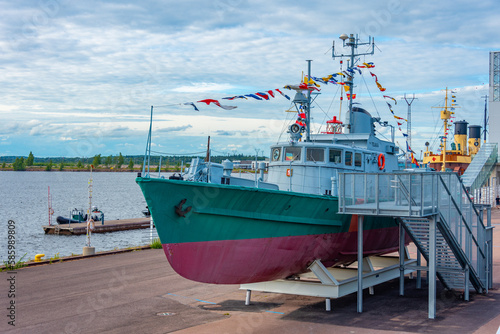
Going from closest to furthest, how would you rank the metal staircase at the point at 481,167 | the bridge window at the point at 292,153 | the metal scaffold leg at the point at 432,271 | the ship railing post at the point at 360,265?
the metal scaffold leg at the point at 432,271
the ship railing post at the point at 360,265
the bridge window at the point at 292,153
the metal staircase at the point at 481,167

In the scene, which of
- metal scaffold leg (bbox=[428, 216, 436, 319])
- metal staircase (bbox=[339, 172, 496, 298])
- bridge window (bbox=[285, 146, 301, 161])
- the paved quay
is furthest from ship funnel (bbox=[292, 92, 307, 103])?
the paved quay

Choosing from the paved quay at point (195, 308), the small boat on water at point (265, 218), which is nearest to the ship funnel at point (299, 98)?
the small boat on water at point (265, 218)

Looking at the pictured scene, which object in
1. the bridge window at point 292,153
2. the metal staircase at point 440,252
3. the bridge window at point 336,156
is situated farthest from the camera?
the bridge window at point 292,153

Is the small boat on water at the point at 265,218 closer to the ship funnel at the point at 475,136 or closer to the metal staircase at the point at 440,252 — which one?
the metal staircase at the point at 440,252

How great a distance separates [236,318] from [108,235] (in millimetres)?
28937

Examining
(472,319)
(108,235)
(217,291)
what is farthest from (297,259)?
(108,235)

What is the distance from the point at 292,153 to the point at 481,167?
31.4 m

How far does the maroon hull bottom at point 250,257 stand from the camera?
10.5 m

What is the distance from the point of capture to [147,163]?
10375 millimetres

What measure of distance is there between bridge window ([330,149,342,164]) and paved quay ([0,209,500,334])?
3805 millimetres

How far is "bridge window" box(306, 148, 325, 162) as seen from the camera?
47.6 feet

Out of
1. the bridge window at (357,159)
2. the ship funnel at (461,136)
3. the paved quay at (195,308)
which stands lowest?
the paved quay at (195,308)

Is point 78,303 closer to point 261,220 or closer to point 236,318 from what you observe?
point 236,318

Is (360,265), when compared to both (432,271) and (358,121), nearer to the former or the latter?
(432,271)
